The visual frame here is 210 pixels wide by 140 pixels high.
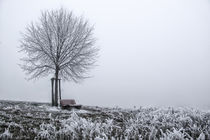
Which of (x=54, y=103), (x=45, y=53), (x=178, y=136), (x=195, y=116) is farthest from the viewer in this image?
(x=45, y=53)

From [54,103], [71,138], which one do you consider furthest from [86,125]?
[54,103]

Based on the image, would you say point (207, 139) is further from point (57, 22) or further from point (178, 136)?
point (57, 22)

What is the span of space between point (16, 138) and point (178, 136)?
261 cm

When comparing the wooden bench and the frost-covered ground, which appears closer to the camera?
the frost-covered ground

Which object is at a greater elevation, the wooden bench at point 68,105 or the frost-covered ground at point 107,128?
the frost-covered ground at point 107,128

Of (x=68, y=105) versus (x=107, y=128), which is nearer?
(x=107, y=128)

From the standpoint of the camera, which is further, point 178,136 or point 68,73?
point 68,73

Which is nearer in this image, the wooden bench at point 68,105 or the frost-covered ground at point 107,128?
the frost-covered ground at point 107,128

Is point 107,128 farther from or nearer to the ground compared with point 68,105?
farther from the ground

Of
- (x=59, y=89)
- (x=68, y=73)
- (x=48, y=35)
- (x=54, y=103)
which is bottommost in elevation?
(x=54, y=103)

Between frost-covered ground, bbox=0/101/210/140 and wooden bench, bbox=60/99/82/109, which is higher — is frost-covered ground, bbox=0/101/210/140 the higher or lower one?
the higher one

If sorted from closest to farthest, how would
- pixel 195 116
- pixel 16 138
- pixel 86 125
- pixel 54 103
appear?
pixel 16 138 → pixel 86 125 → pixel 195 116 → pixel 54 103

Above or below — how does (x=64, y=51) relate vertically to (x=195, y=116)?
above

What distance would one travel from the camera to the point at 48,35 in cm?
1667
